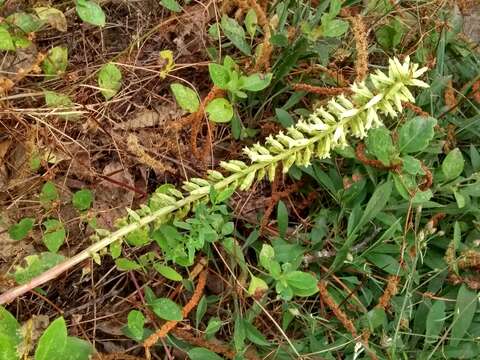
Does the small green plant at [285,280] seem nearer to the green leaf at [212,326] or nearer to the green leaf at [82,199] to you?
the green leaf at [212,326]

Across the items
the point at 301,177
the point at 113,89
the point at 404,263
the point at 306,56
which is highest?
the point at 306,56

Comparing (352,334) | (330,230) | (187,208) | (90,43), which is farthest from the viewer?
(90,43)

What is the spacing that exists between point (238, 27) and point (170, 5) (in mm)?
225

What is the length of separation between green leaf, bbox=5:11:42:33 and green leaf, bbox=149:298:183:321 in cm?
90

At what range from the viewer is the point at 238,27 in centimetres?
201

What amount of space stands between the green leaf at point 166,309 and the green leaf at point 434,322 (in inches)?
28.2

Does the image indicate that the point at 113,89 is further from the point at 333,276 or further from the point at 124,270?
the point at 333,276

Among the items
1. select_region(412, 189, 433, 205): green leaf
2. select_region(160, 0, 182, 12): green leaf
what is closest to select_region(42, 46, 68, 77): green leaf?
select_region(160, 0, 182, 12): green leaf

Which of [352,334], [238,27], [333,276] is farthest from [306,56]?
[352,334]

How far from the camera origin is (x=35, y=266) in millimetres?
1636

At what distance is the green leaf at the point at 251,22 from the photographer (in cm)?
201

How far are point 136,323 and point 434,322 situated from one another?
851mm

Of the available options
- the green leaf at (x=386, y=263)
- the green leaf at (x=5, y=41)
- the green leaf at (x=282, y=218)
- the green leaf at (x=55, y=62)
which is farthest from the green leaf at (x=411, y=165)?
the green leaf at (x=5, y=41)

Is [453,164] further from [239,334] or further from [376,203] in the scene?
[239,334]
